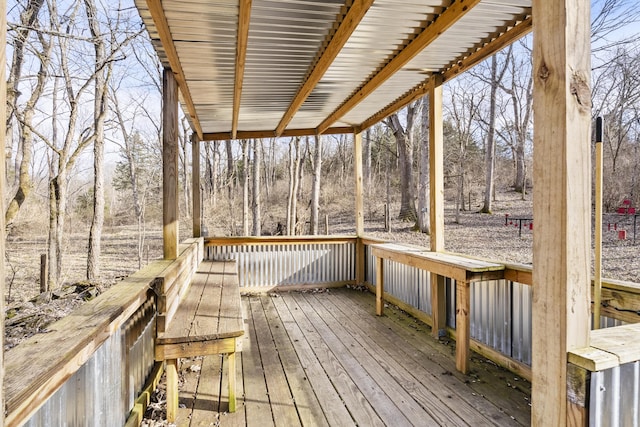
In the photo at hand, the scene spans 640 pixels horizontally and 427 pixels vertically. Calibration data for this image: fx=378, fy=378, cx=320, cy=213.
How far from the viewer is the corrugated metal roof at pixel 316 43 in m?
2.79

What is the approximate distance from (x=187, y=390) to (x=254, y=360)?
74cm

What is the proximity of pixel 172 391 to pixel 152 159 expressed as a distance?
707 inches

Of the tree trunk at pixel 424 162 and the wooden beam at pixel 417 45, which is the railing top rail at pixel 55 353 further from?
the tree trunk at pixel 424 162

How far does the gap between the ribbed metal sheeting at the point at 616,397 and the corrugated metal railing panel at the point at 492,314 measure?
6.97 ft

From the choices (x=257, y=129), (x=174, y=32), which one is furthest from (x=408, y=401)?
(x=257, y=129)

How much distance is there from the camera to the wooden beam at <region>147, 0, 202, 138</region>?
8.21 ft

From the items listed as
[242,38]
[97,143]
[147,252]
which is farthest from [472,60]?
[147,252]

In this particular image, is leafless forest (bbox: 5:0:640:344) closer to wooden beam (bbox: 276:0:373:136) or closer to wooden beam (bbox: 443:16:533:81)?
wooden beam (bbox: 276:0:373:136)

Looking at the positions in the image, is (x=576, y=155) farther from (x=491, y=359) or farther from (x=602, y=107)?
(x=602, y=107)

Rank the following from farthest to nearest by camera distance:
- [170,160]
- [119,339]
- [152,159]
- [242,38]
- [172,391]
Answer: [152,159]
[170,160]
[242,38]
[172,391]
[119,339]

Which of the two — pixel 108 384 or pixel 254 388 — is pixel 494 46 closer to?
pixel 254 388

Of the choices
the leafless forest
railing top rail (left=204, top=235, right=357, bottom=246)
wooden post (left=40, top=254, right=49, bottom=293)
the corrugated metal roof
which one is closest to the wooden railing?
railing top rail (left=204, top=235, right=357, bottom=246)

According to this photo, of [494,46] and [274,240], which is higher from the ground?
[494,46]

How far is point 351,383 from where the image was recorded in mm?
3146
